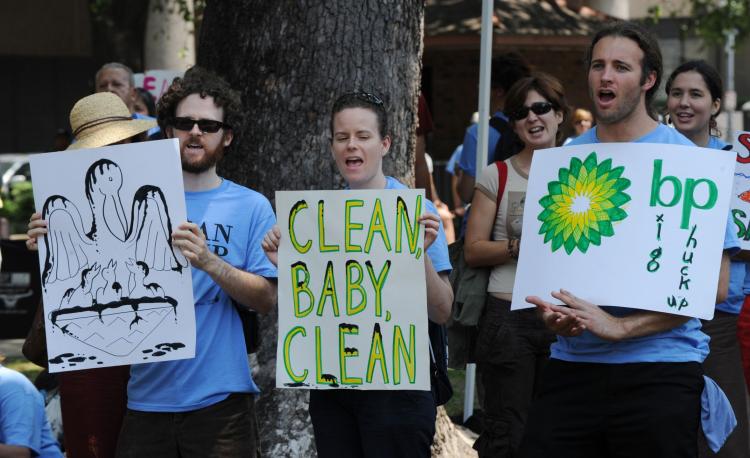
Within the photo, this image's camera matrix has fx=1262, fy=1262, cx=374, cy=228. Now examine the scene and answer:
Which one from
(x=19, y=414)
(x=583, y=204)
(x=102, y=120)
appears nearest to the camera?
(x=583, y=204)

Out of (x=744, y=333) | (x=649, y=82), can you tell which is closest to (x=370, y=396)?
(x=649, y=82)

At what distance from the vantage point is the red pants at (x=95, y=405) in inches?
202

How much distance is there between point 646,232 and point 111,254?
5.83 feet

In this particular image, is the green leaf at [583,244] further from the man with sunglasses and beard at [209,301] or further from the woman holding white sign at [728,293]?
the woman holding white sign at [728,293]

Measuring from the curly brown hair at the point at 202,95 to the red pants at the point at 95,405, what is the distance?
1244 millimetres

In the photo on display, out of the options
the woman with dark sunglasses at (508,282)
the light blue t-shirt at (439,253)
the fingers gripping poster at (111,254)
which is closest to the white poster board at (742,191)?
the woman with dark sunglasses at (508,282)

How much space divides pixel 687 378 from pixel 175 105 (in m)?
1.94

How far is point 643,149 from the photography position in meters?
4.03

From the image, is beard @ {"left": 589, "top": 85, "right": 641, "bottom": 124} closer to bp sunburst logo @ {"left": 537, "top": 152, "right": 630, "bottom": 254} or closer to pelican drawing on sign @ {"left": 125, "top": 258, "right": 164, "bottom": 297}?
bp sunburst logo @ {"left": 537, "top": 152, "right": 630, "bottom": 254}

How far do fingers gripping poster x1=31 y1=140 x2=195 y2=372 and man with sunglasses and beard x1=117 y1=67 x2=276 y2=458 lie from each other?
114 mm

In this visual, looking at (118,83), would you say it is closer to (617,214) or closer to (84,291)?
(84,291)

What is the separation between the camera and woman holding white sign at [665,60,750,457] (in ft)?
18.4

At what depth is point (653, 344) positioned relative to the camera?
4.02 metres

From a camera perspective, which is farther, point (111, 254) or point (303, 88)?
point (303, 88)
